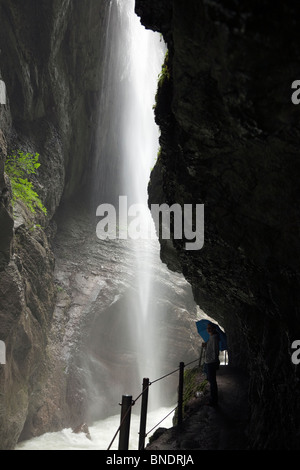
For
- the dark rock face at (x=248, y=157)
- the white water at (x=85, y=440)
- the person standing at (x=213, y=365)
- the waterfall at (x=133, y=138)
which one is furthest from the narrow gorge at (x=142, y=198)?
the person standing at (x=213, y=365)

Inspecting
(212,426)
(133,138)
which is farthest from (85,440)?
(133,138)

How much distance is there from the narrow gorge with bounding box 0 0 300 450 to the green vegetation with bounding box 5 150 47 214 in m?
0.41

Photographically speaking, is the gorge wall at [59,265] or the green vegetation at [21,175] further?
the green vegetation at [21,175]

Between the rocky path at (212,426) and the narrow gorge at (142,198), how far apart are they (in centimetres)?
49

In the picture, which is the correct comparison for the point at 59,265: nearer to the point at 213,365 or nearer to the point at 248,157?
the point at 213,365

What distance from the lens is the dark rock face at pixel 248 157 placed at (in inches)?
130

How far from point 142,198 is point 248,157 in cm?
2904

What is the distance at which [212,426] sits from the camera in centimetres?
630

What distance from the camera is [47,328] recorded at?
14.4 m

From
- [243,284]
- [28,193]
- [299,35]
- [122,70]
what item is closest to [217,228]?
[243,284]

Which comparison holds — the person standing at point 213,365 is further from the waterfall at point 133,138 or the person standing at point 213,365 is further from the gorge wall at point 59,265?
the waterfall at point 133,138

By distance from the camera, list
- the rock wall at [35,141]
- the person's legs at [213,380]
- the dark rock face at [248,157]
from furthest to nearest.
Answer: the rock wall at [35,141], the person's legs at [213,380], the dark rock face at [248,157]

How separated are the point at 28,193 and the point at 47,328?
18.9ft
